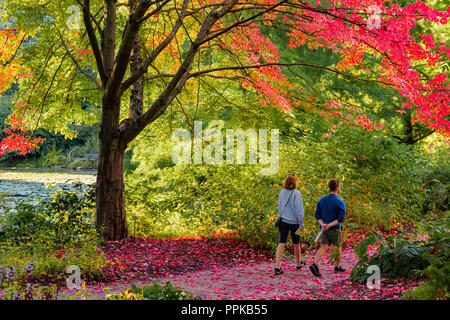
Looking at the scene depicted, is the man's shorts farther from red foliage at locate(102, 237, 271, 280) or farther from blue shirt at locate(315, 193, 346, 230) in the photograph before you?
red foliage at locate(102, 237, 271, 280)

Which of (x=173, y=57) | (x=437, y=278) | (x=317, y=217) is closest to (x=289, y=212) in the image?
(x=317, y=217)

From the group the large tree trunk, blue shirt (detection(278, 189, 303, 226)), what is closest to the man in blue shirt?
blue shirt (detection(278, 189, 303, 226))

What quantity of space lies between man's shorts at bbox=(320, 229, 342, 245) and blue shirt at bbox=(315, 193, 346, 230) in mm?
58

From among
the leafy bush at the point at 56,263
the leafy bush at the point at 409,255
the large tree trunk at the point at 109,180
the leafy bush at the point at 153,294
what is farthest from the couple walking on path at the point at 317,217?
the large tree trunk at the point at 109,180

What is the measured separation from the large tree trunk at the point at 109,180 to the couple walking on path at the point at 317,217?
2893 millimetres

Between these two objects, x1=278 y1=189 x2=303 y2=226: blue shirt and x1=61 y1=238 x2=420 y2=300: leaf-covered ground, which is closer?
x1=61 y1=238 x2=420 y2=300: leaf-covered ground

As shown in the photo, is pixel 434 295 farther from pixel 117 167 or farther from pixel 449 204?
pixel 449 204

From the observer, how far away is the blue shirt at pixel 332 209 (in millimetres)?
5598

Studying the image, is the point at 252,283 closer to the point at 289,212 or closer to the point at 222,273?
the point at 222,273

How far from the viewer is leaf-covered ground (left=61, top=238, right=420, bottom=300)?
4594mm

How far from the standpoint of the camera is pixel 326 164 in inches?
347

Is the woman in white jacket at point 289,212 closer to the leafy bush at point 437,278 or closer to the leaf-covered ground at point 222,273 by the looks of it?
the leaf-covered ground at point 222,273
